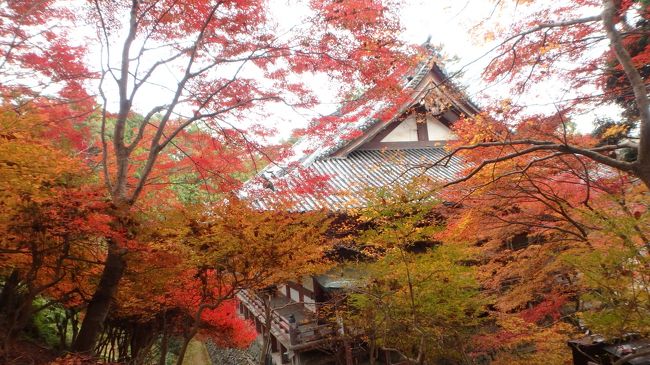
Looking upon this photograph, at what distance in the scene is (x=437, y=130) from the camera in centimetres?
1311

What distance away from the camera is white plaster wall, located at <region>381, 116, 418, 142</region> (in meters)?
12.4

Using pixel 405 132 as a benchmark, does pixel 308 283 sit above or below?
below

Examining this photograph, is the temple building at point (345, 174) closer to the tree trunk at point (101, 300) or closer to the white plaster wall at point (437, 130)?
the white plaster wall at point (437, 130)

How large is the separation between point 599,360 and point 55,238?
7.55 meters

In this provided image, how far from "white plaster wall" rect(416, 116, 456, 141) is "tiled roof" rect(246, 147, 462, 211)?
1.36 feet

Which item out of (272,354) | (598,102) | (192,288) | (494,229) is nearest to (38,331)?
(192,288)

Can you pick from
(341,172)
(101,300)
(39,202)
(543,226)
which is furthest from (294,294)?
(39,202)

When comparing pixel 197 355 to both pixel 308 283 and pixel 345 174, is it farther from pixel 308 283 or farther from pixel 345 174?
pixel 345 174

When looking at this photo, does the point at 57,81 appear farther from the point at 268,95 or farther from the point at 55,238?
the point at 268,95

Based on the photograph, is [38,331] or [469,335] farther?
[38,331]

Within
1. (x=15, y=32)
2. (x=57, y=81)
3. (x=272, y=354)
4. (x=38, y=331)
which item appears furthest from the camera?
(x=272, y=354)

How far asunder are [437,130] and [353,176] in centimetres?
464

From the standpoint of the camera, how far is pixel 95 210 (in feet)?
15.7

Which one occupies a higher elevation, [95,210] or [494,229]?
[95,210]
